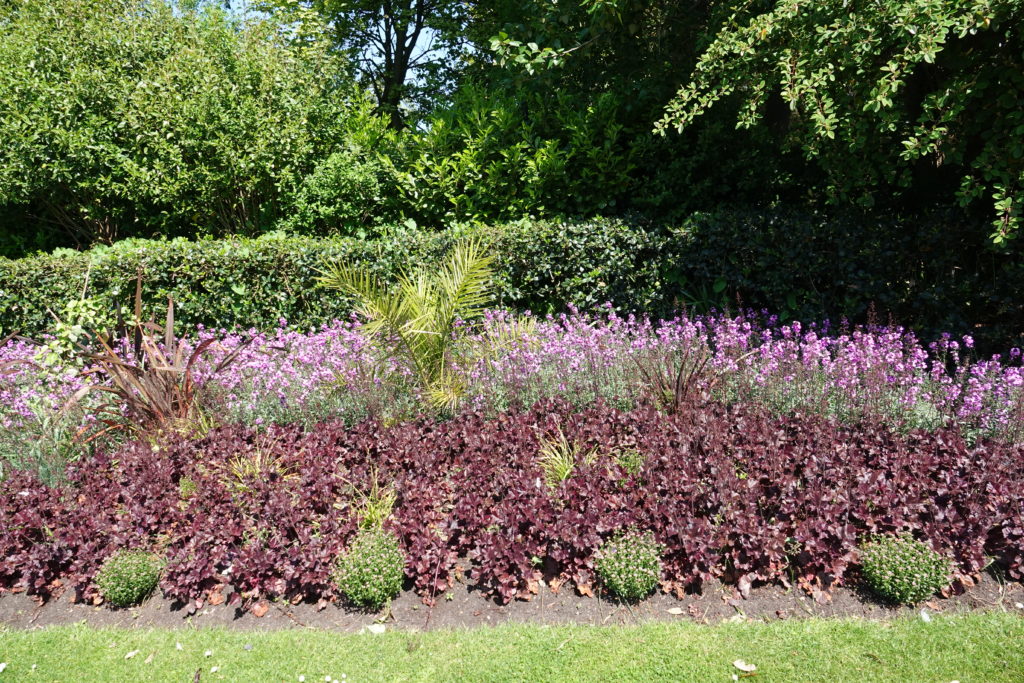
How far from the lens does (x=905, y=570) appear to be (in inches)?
115

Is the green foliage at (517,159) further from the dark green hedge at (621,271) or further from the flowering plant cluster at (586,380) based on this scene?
the flowering plant cluster at (586,380)

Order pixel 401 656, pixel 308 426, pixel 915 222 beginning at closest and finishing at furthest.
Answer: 1. pixel 401 656
2. pixel 308 426
3. pixel 915 222

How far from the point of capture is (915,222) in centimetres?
568

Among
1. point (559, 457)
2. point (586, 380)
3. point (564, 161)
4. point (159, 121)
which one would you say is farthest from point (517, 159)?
point (559, 457)

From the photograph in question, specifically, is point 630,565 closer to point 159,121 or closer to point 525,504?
point 525,504

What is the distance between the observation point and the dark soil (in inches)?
116

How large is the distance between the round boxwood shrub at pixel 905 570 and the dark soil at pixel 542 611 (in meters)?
0.06

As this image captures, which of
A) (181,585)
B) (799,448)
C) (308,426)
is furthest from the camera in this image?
(308,426)

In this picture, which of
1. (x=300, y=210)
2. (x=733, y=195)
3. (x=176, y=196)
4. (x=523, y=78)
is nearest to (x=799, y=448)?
(x=733, y=195)

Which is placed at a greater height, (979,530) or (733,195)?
(733,195)

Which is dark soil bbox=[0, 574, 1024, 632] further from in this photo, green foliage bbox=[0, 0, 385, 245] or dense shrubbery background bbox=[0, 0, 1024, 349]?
green foliage bbox=[0, 0, 385, 245]

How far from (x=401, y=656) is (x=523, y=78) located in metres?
6.74

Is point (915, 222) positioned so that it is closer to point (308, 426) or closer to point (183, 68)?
point (308, 426)

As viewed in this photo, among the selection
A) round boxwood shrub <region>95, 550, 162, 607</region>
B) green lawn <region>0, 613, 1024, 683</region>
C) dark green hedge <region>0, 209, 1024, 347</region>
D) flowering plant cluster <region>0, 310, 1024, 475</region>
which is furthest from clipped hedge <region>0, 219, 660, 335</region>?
green lawn <region>0, 613, 1024, 683</region>
